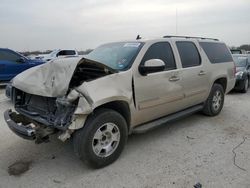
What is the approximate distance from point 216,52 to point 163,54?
210 cm

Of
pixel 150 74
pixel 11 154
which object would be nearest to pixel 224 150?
pixel 150 74

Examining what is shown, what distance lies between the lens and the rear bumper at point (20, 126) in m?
3.10

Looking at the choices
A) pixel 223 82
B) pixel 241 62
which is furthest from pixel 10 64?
pixel 241 62

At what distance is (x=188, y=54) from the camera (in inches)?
191

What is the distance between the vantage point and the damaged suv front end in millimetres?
3013

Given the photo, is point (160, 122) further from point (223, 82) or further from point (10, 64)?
point (10, 64)

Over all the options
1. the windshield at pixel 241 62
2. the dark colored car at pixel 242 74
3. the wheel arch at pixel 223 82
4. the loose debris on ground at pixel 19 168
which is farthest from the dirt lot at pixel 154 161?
the windshield at pixel 241 62

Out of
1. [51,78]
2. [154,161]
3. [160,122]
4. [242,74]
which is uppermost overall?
[51,78]

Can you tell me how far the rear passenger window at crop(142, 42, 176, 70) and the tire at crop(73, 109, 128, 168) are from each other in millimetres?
1213

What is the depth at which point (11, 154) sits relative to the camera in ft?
12.7

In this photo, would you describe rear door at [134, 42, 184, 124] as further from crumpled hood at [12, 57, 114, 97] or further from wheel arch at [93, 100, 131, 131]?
crumpled hood at [12, 57, 114, 97]

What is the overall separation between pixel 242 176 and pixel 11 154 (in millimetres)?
3431

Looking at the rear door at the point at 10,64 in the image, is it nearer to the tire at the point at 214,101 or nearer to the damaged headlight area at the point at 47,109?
the damaged headlight area at the point at 47,109

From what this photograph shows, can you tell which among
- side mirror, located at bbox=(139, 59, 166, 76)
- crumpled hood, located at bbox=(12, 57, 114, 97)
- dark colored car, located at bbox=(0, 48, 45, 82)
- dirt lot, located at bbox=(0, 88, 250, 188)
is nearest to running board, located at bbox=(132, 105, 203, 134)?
dirt lot, located at bbox=(0, 88, 250, 188)
